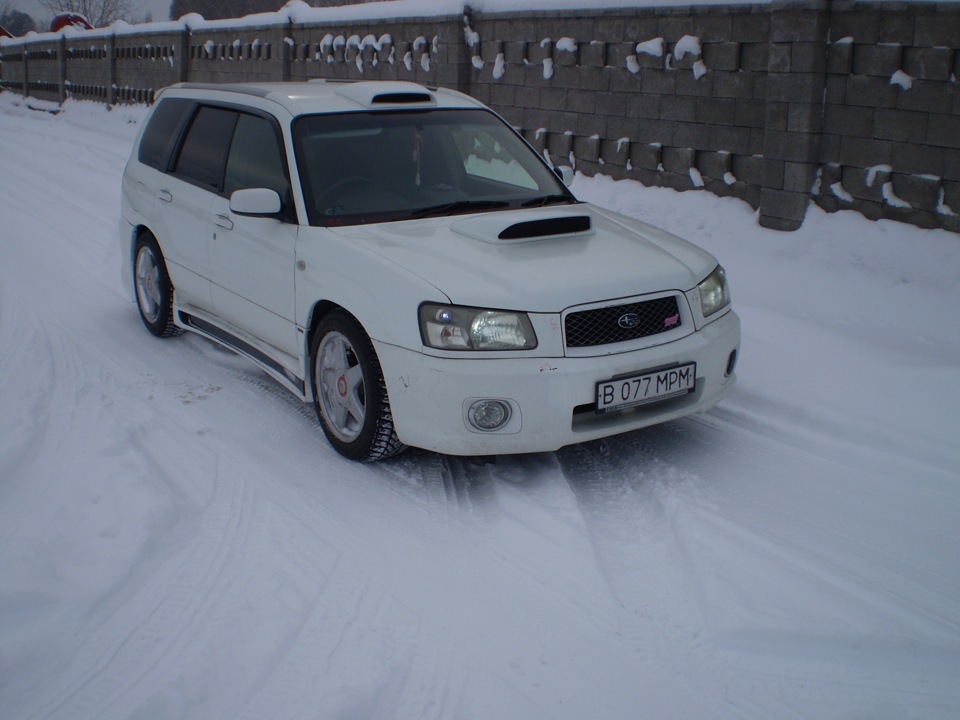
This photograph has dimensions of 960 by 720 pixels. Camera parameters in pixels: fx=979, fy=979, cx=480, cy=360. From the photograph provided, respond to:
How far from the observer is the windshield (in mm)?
4848

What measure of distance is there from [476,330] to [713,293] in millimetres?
1296

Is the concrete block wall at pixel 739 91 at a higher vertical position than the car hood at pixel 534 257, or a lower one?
higher

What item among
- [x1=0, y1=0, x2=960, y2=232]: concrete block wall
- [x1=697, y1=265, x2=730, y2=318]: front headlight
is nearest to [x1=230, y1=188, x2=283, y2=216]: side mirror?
[x1=697, y1=265, x2=730, y2=318]: front headlight

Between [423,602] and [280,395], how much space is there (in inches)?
95.1

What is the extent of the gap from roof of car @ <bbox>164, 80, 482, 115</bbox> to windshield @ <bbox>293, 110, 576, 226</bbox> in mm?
65

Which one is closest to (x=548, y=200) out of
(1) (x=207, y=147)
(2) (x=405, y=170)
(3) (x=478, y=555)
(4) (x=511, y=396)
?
(2) (x=405, y=170)

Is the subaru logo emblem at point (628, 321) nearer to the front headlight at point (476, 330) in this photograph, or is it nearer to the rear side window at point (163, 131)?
the front headlight at point (476, 330)

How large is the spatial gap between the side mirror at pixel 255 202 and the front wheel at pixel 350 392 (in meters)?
0.68

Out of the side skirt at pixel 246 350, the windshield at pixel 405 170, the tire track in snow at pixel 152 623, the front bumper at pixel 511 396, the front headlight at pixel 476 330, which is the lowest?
the tire track in snow at pixel 152 623

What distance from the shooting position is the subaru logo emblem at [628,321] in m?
4.12

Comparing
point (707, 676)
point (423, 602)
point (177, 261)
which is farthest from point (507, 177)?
point (707, 676)

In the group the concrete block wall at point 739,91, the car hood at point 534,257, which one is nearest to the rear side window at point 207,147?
the car hood at point 534,257

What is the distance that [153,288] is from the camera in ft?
21.5

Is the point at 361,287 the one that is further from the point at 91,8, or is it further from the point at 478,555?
the point at 91,8
